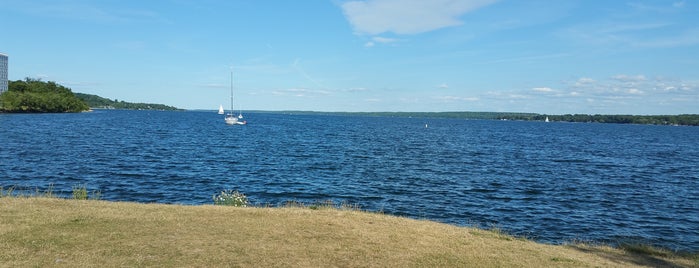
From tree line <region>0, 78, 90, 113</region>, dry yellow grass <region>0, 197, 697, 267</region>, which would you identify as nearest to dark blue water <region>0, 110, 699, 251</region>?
dry yellow grass <region>0, 197, 697, 267</region>

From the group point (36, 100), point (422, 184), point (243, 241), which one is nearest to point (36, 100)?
point (36, 100)

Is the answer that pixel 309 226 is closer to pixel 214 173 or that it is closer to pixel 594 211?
pixel 594 211

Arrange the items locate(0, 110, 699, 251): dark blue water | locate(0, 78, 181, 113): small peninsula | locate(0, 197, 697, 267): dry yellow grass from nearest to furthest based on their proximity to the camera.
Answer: locate(0, 197, 697, 267): dry yellow grass → locate(0, 110, 699, 251): dark blue water → locate(0, 78, 181, 113): small peninsula

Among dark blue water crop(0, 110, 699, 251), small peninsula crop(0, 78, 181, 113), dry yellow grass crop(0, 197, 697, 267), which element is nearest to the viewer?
dry yellow grass crop(0, 197, 697, 267)

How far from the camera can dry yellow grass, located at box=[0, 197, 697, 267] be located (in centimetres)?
1009

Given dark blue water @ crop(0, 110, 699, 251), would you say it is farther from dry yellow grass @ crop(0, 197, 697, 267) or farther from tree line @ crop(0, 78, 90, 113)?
tree line @ crop(0, 78, 90, 113)

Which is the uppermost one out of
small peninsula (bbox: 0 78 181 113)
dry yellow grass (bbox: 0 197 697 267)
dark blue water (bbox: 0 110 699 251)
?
small peninsula (bbox: 0 78 181 113)

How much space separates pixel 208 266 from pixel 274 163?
34.2 m

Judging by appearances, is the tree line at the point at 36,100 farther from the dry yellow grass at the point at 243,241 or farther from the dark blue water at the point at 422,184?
the dry yellow grass at the point at 243,241

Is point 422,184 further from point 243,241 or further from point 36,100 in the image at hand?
point 36,100

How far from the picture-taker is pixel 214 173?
36312 mm

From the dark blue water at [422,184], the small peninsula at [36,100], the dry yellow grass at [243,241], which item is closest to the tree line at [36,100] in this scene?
the small peninsula at [36,100]

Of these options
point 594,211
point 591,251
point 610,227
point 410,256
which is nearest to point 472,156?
point 594,211

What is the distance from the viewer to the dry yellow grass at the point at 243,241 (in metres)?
10.1
